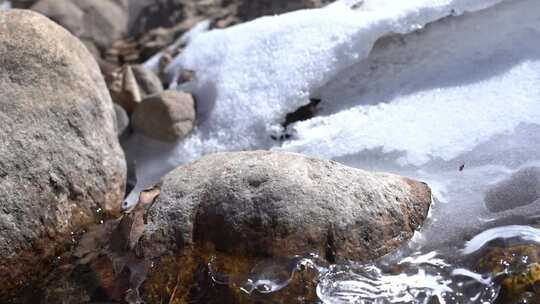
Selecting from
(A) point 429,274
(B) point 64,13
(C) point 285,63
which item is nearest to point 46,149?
(C) point 285,63

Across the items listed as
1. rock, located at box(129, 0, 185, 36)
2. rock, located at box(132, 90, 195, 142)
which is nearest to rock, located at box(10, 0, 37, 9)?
rock, located at box(129, 0, 185, 36)

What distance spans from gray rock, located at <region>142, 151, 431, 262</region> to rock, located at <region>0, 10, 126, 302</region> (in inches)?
19.7

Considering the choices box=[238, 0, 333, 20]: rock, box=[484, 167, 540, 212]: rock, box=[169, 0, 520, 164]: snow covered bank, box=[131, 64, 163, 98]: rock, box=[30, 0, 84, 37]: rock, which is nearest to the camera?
box=[484, 167, 540, 212]: rock

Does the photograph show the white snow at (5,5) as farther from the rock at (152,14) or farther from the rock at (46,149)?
the rock at (46,149)

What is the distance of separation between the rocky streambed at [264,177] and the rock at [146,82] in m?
0.01

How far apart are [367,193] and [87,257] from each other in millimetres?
1314

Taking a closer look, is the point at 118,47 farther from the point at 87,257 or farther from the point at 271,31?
the point at 87,257

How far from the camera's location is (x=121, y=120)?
4.29 m

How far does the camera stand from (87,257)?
3246 mm

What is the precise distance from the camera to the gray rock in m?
2.90

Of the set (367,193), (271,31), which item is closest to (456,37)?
(271,31)

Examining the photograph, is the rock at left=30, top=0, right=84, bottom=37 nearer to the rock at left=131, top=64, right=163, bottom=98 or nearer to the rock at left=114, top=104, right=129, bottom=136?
the rock at left=131, top=64, right=163, bottom=98

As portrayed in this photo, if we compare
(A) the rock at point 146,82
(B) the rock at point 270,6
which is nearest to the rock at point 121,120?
(A) the rock at point 146,82

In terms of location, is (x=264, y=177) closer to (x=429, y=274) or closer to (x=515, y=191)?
(x=429, y=274)
